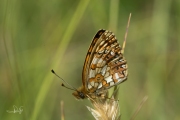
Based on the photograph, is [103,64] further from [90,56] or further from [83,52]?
[83,52]

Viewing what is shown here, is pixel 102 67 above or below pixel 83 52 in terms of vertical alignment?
below

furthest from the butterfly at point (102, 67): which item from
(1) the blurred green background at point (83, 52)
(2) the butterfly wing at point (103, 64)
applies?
(1) the blurred green background at point (83, 52)

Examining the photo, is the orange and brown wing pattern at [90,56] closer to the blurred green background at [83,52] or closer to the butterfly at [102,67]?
the butterfly at [102,67]

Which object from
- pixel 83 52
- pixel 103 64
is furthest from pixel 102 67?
pixel 83 52

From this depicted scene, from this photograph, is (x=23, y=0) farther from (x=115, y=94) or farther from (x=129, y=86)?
(x=115, y=94)

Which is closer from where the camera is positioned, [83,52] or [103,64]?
[103,64]

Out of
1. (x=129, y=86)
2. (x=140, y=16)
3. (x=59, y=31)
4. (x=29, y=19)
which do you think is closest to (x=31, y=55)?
(x=59, y=31)

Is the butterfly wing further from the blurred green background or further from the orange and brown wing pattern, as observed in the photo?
the blurred green background
